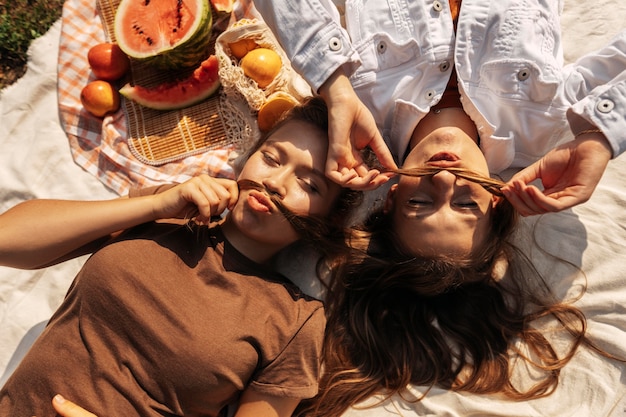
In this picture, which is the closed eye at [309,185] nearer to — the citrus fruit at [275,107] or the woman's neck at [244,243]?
the woman's neck at [244,243]

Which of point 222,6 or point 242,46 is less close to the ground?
point 222,6

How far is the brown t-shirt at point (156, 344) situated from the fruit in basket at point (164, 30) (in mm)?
1073

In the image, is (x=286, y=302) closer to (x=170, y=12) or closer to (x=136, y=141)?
(x=136, y=141)

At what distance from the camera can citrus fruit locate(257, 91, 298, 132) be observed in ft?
8.93

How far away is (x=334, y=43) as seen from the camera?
89.0 inches

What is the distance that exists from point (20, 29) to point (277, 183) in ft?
6.67

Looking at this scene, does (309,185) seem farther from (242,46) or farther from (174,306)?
(242,46)

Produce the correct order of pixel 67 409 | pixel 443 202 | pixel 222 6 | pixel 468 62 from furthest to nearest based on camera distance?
pixel 222 6 → pixel 468 62 → pixel 443 202 → pixel 67 409

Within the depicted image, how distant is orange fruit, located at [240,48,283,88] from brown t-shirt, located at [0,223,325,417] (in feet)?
3.27

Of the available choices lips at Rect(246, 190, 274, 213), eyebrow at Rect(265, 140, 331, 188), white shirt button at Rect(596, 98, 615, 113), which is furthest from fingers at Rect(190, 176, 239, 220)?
white shirt button at Rect(596, 98, 615, 113)

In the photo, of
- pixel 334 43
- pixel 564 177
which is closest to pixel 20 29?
pixel 334 43

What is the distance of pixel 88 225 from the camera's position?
2113mm

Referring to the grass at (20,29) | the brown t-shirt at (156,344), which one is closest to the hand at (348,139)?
the brown t-shirt at (156,344)

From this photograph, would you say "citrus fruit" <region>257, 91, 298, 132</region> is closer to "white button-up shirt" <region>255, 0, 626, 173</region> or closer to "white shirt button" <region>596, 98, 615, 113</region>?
"white button-up shirt" <region>255, 0, 626, 173</region>
